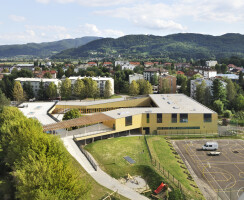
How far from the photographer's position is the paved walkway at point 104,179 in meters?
23.5

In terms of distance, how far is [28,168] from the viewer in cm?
1934

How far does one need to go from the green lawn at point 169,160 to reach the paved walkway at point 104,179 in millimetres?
5834

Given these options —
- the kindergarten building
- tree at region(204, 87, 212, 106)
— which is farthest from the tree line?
tree at region(204, 87, 212, 106)

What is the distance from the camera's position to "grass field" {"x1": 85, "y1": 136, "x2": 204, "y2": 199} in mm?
26958

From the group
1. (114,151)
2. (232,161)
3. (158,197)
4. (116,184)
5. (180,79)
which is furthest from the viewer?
(180,79)

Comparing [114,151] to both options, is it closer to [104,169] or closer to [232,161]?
[104,169]

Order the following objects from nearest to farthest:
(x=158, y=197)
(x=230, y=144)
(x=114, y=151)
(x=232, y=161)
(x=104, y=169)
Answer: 1. (x=158, y=197)
2. (x=104, y=169)
3. (x=232, y=161)
4. (x=114, y=151)
5. (x=230, y=144)

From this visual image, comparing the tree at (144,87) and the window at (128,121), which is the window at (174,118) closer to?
the window at (128,121)

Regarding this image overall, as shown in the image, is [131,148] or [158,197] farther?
[131,148]

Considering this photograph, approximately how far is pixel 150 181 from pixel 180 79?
280ft

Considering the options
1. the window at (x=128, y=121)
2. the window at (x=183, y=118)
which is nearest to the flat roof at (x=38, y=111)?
the window at (x=128, y=121)

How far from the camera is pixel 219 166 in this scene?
30.8m

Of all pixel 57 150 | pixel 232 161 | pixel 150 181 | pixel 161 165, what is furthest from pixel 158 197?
pixel 232 161

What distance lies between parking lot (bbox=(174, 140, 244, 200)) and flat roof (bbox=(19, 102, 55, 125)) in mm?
25748
